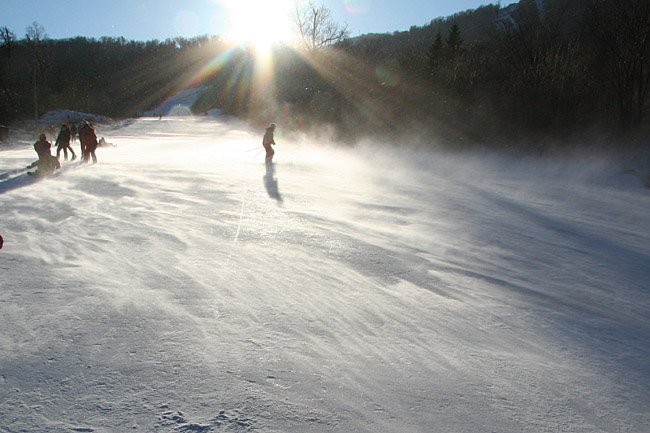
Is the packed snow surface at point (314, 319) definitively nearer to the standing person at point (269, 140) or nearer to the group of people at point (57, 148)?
the group of people at point (57, 148)

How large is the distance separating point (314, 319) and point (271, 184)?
6.58 meters

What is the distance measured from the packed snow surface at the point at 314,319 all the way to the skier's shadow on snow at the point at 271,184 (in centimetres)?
82

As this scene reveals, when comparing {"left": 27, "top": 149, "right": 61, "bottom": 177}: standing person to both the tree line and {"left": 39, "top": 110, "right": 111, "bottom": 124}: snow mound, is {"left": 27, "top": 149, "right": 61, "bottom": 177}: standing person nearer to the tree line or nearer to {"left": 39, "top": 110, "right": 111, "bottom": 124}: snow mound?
the tree line

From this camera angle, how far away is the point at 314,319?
3094mm

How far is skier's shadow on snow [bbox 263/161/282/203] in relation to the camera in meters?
7.99

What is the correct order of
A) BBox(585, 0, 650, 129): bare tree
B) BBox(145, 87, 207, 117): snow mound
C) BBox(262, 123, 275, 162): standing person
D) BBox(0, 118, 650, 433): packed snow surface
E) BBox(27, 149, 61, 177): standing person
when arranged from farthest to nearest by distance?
BBox(145, 87, 207, 117): snow mound < BBox(585, 0, 650, 129): bare tree < BBox(262, 123, 275, 162): standing person < BBox(27, 149, 61, 177): standing person < BBox(0, 118, 650, 433): packed snow surface

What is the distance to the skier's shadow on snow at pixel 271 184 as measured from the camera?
26.2ft

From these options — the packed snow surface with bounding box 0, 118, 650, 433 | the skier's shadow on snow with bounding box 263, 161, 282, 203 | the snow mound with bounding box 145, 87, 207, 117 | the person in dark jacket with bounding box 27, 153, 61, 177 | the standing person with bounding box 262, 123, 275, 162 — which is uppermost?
the snow mound with bounding box 145, 87, 207, 117

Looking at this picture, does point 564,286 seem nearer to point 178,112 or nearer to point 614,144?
point 614,144

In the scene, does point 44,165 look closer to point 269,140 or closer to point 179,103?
Answer: point 269,140

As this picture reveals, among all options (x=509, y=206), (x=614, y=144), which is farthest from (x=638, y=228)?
(x=614, y=144)

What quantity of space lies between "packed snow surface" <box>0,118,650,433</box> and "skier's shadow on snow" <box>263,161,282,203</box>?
32.4 inches

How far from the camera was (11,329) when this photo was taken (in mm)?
2785

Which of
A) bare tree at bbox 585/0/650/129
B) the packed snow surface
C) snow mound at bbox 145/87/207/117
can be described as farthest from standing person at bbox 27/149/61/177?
snow mound at bbox 145/87/207/117
